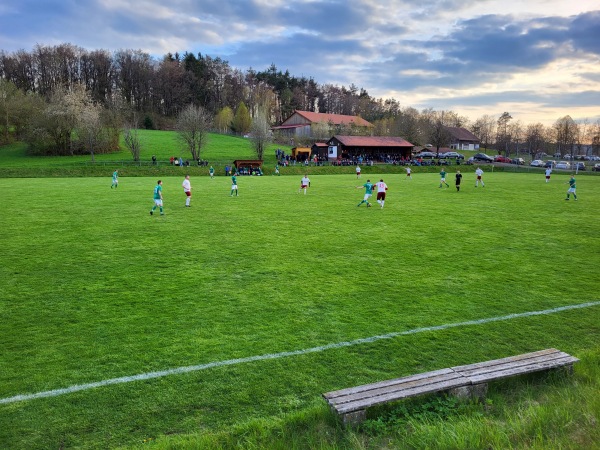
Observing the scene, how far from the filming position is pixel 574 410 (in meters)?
4.41

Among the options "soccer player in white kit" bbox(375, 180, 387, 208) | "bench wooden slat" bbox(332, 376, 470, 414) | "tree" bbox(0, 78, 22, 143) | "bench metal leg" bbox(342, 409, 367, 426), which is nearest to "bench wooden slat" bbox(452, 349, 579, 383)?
"bench wooden slat" bbox(332, 376, 470, 414)

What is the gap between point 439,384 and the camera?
4973 millimetres

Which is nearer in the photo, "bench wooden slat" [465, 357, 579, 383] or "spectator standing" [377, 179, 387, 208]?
"bench wooden slat" [465, 357, 579, 383]

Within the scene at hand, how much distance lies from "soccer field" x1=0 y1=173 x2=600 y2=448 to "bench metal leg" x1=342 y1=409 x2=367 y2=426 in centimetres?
95

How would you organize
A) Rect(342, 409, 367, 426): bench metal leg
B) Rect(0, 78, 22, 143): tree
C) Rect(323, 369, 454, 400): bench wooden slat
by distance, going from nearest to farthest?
1. Rect(342, 409, 367, 426): bench metal leg
2. Rect(323, 369, 454, 400): bench wooden slat
3. Rect(0, 78, 22, 143): tree

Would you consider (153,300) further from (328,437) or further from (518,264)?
(518,264)

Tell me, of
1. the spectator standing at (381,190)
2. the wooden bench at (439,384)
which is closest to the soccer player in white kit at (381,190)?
the spectator standing at (381,190)

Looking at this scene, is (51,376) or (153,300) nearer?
(51,376)

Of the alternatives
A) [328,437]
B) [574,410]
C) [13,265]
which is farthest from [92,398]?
[13,265]

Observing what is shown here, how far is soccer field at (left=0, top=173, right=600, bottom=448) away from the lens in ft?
17.9

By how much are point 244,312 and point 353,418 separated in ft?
14.1

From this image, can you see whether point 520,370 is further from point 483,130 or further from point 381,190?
point 483,130

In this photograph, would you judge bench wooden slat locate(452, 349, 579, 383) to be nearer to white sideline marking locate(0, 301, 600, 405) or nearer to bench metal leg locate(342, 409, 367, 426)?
bench metal leg locate(342, 409, 367, 426)

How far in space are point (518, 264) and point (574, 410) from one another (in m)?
8.44
